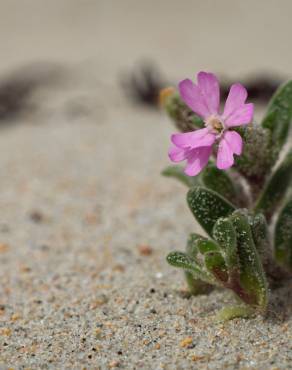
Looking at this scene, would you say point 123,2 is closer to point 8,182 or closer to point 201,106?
point 8,182

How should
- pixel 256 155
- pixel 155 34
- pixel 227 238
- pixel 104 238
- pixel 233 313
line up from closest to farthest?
pixel 227 238, pixel 233 313, pixel 256 155, pixel 104 238, pixel 155 34

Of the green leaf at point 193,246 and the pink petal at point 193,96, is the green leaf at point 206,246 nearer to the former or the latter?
the green leaf at point 193,246

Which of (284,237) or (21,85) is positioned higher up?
(284,237)

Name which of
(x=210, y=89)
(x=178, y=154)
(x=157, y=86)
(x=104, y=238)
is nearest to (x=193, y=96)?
(x=210, y=89)

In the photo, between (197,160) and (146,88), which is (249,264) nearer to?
(197,160)

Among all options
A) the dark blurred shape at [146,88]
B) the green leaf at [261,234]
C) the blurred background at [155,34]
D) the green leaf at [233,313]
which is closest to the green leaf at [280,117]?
the green leaf at [261,234]
